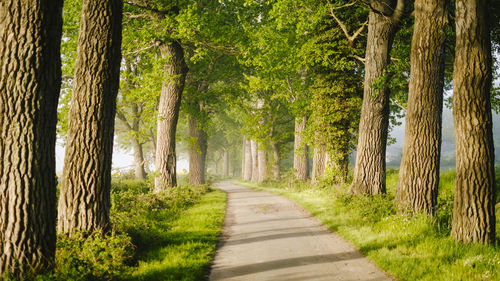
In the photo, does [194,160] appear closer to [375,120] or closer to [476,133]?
[375,120]

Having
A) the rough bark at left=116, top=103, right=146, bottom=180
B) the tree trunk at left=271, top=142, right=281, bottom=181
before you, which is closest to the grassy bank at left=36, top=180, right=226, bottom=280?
the rough bark at left=116, top=103, right=146, bottom=180

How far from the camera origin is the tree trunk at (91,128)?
6031 millimetres

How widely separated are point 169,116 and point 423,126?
11.1m

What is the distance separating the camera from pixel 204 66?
22.3 m

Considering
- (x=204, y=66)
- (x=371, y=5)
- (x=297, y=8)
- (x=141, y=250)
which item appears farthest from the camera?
(x=204, y=66)

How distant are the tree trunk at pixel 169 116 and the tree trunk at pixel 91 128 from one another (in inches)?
358

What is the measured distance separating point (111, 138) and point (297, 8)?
11486 millimetres

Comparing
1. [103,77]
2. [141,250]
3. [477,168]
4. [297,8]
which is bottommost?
[141,250]

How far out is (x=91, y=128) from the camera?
20.0ft

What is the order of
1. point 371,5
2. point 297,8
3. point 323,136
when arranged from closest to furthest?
point 371,5, point 297,8, point 323,136

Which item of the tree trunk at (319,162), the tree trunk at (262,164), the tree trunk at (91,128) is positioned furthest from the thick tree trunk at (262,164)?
the tree trunk at (91,128)

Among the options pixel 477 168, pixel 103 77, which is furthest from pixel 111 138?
pixel 477 168

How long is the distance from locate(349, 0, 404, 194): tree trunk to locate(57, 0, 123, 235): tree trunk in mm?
8496

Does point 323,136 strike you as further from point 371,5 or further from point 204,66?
point 204,66
